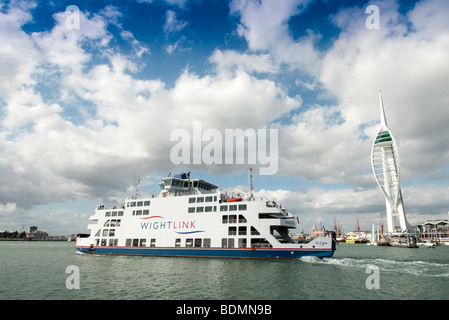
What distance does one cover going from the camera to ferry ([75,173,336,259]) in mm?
29109

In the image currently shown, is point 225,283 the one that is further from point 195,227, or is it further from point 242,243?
point 195,227

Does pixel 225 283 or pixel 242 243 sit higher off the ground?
pixel 242 243

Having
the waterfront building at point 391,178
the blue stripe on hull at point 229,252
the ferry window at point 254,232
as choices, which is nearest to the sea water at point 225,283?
the blue stripe on hull at point 229,252

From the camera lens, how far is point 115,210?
125 ft

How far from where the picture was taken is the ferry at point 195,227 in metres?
29.1

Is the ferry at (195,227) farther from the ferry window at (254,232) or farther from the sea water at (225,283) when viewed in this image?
the sea water at (225,283)

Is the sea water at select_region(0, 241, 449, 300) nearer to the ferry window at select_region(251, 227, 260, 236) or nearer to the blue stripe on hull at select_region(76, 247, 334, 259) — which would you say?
the blue stripe on hull at select_region(76, 247, 334, 259)

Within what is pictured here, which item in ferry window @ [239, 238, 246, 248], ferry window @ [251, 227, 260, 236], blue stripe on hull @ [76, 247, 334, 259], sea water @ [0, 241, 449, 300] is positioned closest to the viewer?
sea water @ [0, 241, 449, 300]

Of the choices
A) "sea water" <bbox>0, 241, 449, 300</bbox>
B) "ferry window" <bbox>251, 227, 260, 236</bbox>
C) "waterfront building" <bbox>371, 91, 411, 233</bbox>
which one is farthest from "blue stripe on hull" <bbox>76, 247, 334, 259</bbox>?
"waterfront building" <bbox>371, 91, 411, 233</bbox>

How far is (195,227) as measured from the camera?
32.2 metres

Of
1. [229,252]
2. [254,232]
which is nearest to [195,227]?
[229,252]

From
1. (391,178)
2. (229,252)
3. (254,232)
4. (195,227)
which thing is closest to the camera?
(254,232)
